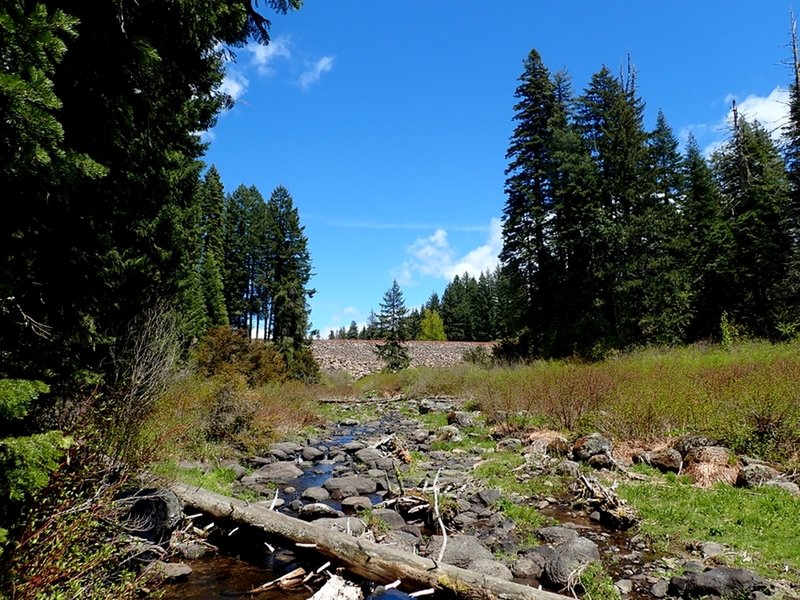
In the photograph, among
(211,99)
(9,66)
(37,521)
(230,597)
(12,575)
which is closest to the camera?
(9,66)

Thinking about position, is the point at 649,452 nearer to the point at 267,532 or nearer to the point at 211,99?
the point at 267,532

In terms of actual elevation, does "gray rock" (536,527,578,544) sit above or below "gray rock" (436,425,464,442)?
below

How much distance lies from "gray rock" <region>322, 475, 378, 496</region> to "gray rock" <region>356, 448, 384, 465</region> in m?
2.00

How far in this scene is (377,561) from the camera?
16.0 ft

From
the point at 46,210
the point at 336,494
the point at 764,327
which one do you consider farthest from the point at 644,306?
the point at 46,210

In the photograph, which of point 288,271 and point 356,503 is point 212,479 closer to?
point 356,503

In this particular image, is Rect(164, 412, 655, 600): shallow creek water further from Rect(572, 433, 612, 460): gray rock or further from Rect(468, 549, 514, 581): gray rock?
Rect(572, 433, 612, 460): gray rock

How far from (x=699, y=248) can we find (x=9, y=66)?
32122mm

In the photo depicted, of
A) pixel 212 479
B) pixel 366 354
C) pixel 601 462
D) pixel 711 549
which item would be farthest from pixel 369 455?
pixel 366 354

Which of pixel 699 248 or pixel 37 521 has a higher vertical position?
pixel 699 248

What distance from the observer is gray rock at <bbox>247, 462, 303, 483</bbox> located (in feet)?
32.8

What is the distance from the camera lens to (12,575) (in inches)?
117

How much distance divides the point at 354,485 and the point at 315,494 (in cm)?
84

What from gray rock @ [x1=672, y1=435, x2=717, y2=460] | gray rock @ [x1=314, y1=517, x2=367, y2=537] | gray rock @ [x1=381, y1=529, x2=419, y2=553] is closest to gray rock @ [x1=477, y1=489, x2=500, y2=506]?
gray rock @ [x1=381, y1=529, x2=419, y2=553]
